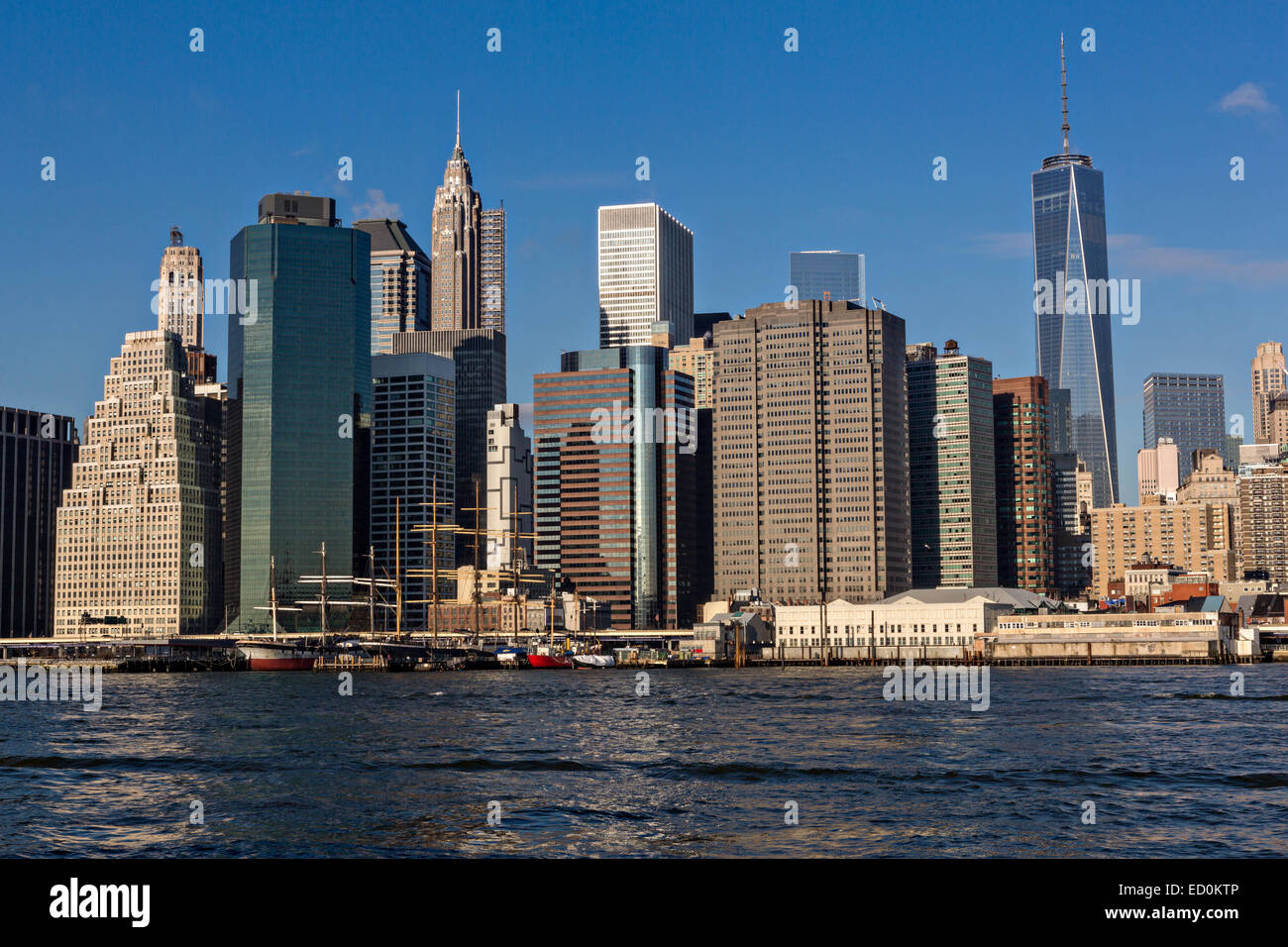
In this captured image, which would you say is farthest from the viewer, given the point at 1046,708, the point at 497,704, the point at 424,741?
the point at 497,704

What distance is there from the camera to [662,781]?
58438 millimetres

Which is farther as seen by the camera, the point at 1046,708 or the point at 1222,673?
the point at 1222,673

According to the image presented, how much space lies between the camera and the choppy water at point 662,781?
4138cm

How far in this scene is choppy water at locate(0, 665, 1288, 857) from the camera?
4138cm

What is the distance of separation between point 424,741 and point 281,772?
63.7 feet

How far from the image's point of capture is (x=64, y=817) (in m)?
48.5

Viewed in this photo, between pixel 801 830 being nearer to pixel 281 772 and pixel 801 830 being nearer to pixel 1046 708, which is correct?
pixel 281 772
